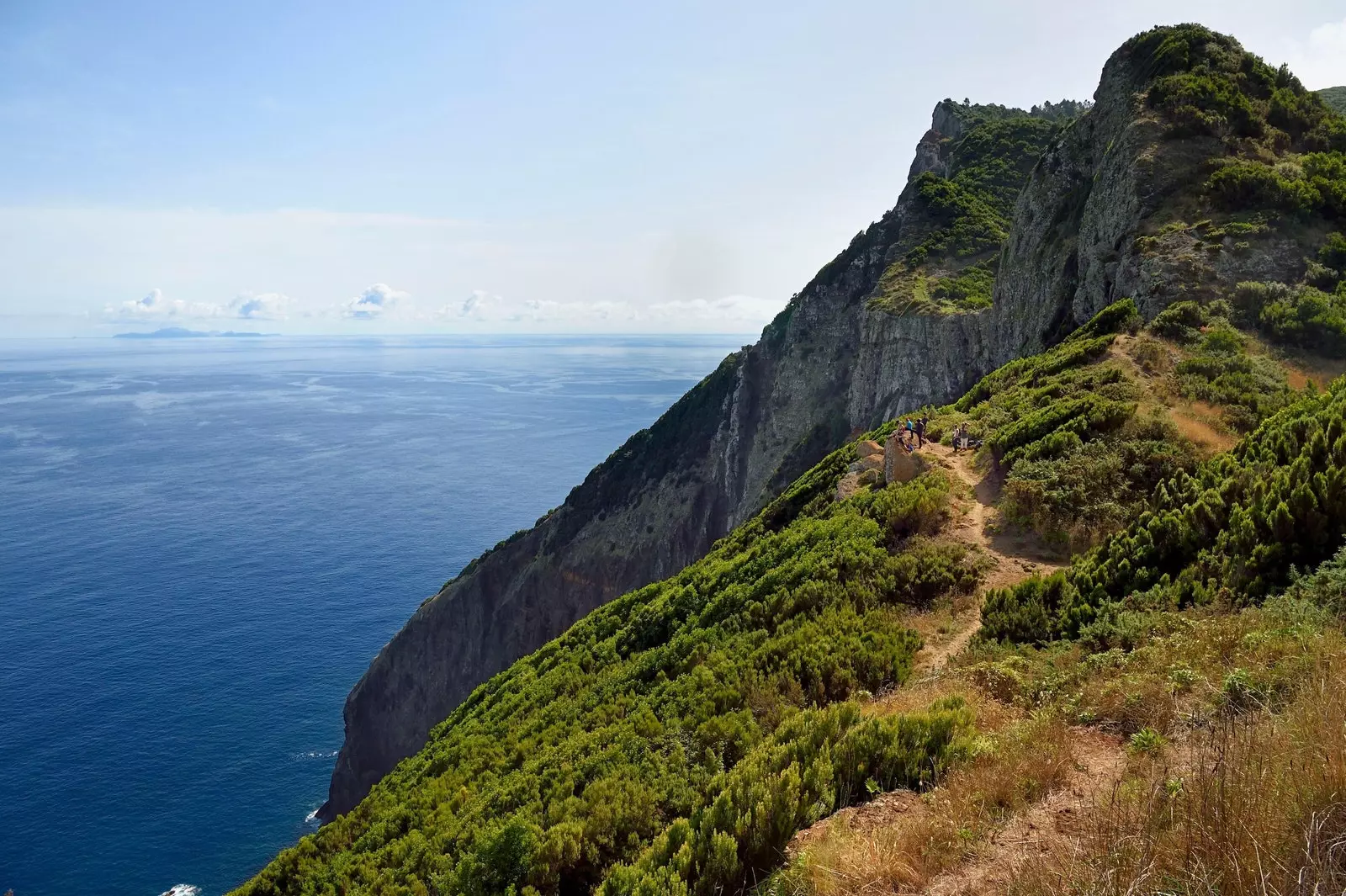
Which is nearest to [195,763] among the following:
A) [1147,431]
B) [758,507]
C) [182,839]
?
[182,839]

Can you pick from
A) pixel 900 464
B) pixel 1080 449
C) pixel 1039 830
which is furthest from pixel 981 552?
pixel 1039 830

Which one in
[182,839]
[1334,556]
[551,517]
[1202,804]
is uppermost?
[1334,556]

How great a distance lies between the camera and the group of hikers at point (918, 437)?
20.5 meters

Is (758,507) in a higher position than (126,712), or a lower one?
higher

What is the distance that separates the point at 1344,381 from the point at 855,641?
31.6ft

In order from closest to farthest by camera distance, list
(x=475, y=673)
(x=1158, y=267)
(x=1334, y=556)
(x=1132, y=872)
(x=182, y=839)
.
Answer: (x=1132, y=872)
(x=1334, y=556)
(x=1158, y=267)
(x=182, y=839)
(x=475, y=673)

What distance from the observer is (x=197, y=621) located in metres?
69.5

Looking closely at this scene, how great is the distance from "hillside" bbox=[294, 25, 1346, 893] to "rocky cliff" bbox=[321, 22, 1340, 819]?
347mm

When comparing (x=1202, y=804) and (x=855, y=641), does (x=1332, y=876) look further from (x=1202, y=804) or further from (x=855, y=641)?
(x=855, y=641)

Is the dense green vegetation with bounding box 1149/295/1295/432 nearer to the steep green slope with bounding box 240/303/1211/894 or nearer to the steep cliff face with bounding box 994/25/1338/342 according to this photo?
the steep cliff face with bounding box 994/25/1338/342

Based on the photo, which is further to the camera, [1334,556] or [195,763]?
[195,763]

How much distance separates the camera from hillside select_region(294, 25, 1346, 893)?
355 inches

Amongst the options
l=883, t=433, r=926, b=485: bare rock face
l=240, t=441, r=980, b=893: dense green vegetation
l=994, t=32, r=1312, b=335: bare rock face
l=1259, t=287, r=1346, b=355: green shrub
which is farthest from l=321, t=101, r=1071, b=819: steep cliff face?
l=240, t=441, r=980, b=893: dense green vegetation

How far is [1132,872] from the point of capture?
13.9ft
